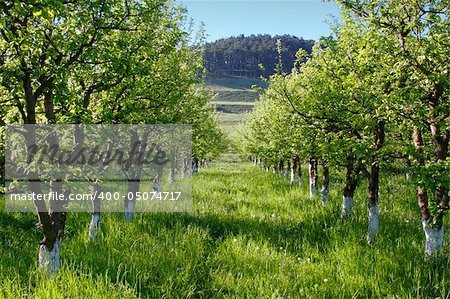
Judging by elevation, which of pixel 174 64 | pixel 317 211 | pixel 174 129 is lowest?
pixel 317 211

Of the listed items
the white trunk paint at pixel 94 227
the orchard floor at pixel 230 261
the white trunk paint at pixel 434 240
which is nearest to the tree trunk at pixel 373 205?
the orchard floor at pixel 230 261

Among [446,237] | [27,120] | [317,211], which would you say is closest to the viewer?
[27,120]

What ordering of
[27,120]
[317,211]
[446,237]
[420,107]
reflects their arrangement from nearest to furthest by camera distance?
1. [27,120]
2. [420,107]
3. [446,237]
4. [317,211]

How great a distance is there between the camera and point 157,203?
15.9 metres

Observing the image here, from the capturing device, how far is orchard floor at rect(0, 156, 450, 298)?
7172 mm

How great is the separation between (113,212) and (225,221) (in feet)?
15.1

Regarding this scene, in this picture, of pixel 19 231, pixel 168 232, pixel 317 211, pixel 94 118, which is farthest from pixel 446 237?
pixel 19 231

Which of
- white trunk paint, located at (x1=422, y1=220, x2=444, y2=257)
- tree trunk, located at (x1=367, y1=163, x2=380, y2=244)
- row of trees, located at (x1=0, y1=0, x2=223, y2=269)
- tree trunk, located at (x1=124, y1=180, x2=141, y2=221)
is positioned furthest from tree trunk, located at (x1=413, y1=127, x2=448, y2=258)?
tree trunk, located at (x1=124, y1=180, x2=141, y2=221)

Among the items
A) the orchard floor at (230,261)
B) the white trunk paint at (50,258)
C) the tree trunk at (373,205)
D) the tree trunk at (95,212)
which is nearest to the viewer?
the orchard floor at (230,261)

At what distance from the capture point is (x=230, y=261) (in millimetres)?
9070

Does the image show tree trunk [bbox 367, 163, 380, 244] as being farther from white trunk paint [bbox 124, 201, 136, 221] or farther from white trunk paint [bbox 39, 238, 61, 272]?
white trunk paint [bbox 39, 238, 61, 272]

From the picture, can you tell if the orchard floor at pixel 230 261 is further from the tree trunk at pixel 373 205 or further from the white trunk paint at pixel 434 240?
the tree trunk at pixel 373 205

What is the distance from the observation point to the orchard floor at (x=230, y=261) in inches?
282

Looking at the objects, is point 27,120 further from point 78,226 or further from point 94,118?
point 78,226
